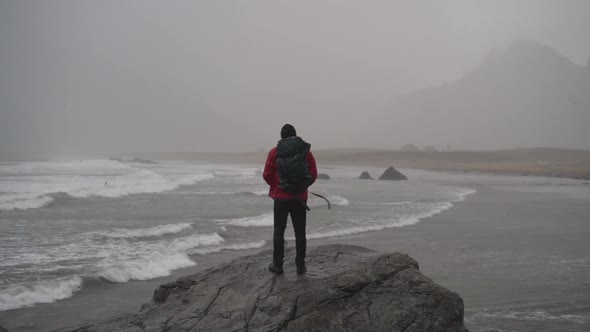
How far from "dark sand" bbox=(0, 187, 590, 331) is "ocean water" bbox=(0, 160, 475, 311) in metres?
0.84

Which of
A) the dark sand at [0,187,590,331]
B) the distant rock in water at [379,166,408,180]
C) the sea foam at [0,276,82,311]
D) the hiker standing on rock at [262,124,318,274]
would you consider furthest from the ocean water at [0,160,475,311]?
the distant rock in water at [379,166,408,180]

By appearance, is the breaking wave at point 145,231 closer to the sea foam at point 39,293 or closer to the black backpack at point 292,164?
the sea foam at point 39,293

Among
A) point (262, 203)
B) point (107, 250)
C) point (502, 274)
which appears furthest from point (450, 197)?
point (107, 250)

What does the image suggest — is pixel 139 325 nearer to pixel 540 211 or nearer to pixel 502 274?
pixel 502 274

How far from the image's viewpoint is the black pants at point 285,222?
7078 mm

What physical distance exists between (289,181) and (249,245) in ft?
33.6

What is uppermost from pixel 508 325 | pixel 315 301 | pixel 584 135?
pixel 584 135

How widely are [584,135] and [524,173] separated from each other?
427ft

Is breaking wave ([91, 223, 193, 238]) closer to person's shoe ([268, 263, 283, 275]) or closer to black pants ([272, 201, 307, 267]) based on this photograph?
person's shoe ([268, 263, 283, 275])

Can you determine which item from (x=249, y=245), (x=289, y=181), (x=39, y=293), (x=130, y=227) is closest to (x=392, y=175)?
(x=130, y=227)

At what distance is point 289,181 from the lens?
6840 millimetres

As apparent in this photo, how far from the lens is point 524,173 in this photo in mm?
71500

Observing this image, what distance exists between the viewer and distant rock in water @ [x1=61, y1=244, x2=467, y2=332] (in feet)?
19.7

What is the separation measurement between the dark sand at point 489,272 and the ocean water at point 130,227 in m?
0.84
